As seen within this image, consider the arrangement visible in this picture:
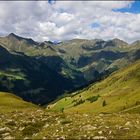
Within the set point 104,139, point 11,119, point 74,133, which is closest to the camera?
point 104,139

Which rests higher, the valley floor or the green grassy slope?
the green grassy slope

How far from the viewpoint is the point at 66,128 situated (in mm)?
35750

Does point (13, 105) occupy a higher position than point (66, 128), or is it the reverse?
point (13, 105)

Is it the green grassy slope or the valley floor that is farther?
the green grassy slope

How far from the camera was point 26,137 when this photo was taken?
34000mm

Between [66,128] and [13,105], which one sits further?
[13,105]

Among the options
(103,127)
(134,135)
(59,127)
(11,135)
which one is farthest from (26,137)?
(134,135)

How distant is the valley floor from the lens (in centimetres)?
3284

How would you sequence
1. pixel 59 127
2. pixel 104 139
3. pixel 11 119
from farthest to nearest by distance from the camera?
pixel 11 119, pixel 59 127, pixel 104 139

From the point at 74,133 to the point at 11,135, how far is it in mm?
6006

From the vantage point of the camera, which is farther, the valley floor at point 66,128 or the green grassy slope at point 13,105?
the green grassy slope at point 13,105

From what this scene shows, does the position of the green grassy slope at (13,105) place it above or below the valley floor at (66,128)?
above

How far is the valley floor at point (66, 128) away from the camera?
32.8 m

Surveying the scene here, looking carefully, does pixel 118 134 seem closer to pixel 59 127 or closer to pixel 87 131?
pixel 87 131
